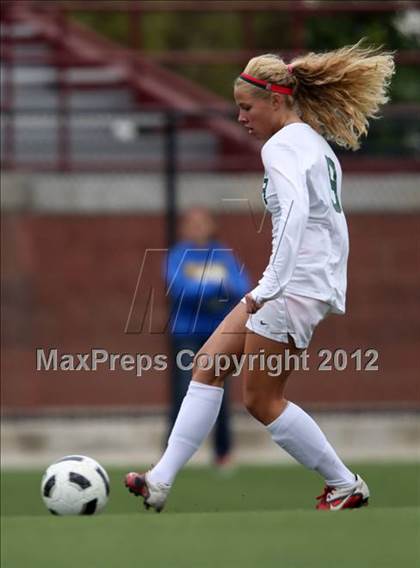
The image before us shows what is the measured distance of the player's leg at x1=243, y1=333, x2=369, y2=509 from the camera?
5.95m

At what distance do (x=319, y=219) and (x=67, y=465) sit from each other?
1568 millimetres

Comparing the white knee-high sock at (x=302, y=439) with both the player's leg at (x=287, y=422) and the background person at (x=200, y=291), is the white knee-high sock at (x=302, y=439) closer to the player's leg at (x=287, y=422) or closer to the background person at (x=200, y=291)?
the player's leg at (x=287, y=422)

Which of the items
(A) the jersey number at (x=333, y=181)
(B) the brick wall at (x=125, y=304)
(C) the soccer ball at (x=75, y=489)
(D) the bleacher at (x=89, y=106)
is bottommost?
(B) the brick wall at (x=125, y=304)

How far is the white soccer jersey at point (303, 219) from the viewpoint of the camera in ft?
18.7

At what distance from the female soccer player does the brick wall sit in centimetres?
549

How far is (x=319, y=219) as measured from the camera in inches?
234

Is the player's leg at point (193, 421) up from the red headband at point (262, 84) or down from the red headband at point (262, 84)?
down

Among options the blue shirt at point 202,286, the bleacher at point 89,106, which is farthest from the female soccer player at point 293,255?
the bleacher at point 89,106

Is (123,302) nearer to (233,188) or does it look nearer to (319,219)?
(233,188)

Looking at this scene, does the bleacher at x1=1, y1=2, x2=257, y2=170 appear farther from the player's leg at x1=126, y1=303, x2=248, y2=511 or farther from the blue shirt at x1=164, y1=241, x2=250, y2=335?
the player's leg at x1=126, y1=303, x2=248, y2=511

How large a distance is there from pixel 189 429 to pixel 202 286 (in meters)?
3.94

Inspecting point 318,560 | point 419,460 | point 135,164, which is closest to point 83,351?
point 135,164

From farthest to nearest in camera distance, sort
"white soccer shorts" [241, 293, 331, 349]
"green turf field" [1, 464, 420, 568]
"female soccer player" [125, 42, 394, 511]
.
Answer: "white soccer shorts" [241, 293, 331, 349]
"female soccer player" [125, 42, 394, 511]
"green turf field" [1, 464, 420, 568]

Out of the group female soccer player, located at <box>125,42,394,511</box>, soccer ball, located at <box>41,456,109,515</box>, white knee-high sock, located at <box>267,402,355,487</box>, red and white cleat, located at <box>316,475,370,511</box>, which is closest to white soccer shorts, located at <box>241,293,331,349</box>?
female soccer player, located at <box>125,42,394,511</box>
